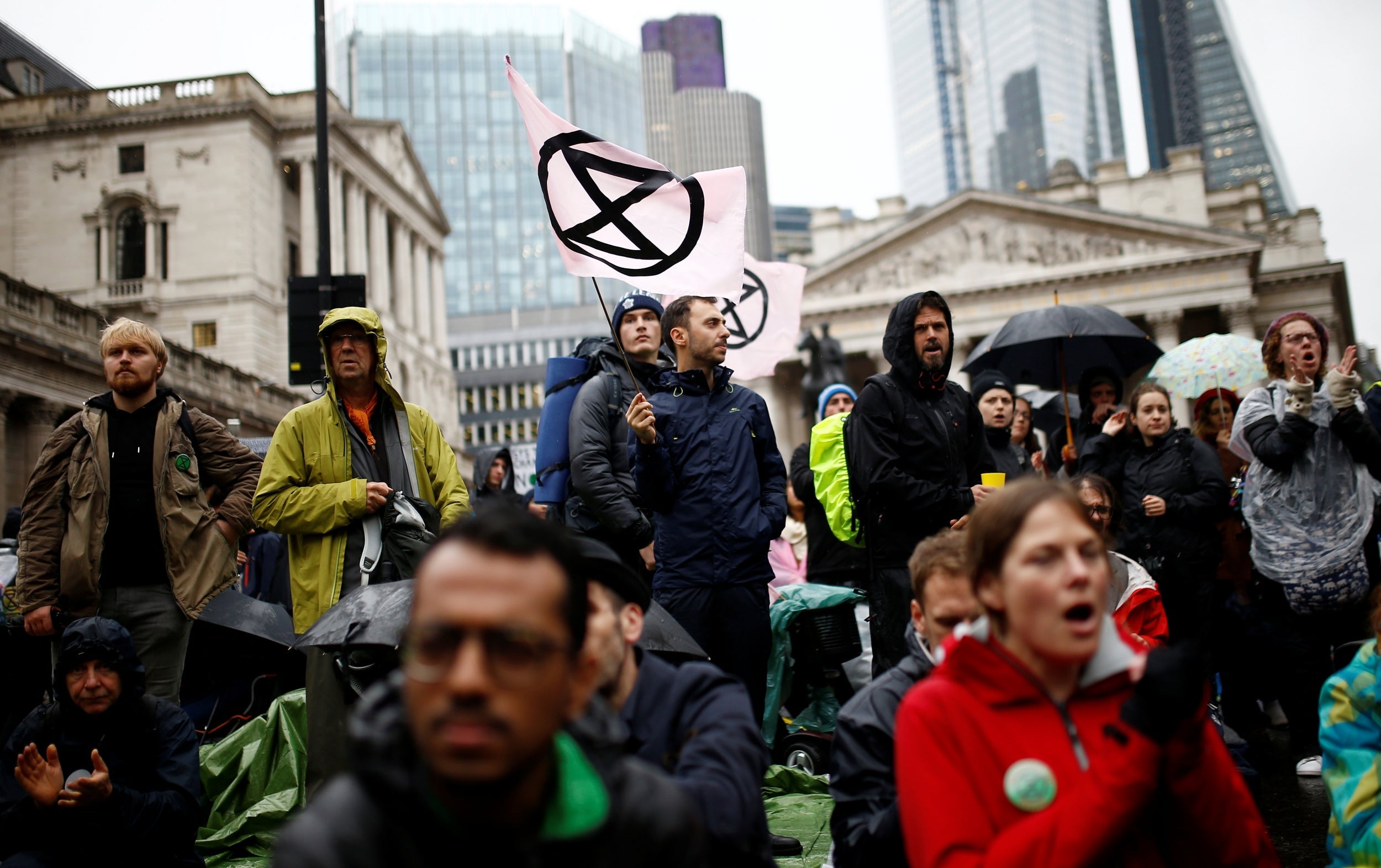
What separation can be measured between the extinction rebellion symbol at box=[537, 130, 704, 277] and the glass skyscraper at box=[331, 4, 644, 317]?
110436mm

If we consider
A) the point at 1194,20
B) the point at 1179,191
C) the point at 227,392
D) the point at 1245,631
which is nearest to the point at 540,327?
the point at 1179,191

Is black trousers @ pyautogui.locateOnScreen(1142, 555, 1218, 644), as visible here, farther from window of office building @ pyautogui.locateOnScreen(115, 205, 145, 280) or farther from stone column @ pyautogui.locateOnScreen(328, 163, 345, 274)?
stone column @ pyautogui.locateOnScreen(328, 163, 345, 274)

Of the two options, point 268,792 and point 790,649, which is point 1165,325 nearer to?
point 790,649

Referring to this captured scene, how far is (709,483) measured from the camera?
4812 millimetres

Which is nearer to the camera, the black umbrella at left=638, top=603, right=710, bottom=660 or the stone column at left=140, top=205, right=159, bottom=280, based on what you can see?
the black umbrella at left=638, top=603, right=710, bottom=660

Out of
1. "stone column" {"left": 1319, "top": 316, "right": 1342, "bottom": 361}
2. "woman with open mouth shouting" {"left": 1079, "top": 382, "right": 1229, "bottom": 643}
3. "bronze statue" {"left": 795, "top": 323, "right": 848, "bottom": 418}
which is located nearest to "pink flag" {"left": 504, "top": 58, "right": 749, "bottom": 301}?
"woman with open mouth shouting" {"left": 1079, "top": 382, "right": 1229, "bottom": 643}

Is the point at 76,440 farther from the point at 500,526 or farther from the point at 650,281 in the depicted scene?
the point at 500,526

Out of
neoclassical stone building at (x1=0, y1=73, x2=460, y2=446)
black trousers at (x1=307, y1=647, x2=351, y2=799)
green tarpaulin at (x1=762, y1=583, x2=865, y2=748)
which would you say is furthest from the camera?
neoclassical stone building at (x1=0, y1=73, x2=460, y2=446)

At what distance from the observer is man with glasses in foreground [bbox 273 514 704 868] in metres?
1.37

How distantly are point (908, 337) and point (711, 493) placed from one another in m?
1.09

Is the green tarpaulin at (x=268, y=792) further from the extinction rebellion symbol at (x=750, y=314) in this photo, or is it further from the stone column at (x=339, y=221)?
the stone column at (x=339, y=221)

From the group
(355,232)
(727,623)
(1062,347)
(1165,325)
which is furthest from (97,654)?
(355,232)

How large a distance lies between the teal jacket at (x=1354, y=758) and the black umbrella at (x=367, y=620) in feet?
8.70

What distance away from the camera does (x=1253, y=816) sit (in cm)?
216
